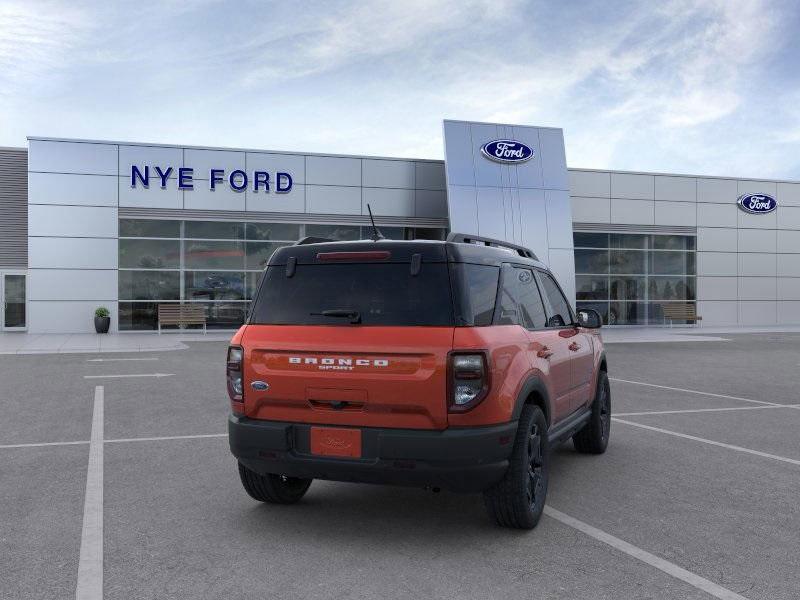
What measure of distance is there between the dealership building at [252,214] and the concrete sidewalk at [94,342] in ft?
4.38

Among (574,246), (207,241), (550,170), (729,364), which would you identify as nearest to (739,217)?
(574,246)

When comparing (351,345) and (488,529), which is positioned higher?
(351,345)

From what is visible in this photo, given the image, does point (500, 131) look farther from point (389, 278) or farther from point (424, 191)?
point (389, 278)

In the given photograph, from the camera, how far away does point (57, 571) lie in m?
3.75

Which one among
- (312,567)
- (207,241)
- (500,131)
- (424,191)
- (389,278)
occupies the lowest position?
(312,567)

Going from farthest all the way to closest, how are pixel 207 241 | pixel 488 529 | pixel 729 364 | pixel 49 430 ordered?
pixel 207 241, pixel 729 364, pixel 49 430, pixel 488 529

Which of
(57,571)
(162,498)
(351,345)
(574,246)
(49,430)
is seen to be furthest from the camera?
(574,246)

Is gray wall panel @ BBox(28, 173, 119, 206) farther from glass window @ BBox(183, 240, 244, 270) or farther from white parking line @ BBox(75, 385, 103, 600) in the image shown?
white parking line @ BBox(75, 385, 103, 600)

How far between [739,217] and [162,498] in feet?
98.8

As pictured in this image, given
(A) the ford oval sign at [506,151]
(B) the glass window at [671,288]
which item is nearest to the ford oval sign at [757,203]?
(B) the glass window at [671,288]

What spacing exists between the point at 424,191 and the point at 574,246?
664 cm

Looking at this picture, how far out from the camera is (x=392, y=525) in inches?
179

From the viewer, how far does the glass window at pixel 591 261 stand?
94.3ft

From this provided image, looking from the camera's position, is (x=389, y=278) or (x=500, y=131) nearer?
(x=389, y=278)
